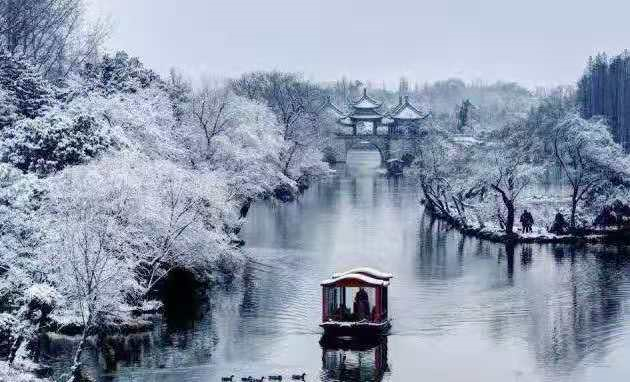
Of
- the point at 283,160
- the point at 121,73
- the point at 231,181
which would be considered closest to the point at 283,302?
the point at 231,181

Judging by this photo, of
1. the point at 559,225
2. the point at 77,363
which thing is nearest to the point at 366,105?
the point at 559,225

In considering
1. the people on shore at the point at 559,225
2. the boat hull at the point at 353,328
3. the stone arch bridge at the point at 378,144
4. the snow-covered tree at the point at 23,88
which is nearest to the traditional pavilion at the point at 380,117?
the stone arch bridge at the point at 378,144

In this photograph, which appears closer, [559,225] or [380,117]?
[559,225]

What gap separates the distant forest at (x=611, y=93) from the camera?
98875 millimetres

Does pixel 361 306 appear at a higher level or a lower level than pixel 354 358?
higher

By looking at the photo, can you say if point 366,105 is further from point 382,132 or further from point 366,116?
point 382,132

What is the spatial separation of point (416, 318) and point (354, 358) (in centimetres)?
651

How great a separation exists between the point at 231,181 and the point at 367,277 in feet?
76.3

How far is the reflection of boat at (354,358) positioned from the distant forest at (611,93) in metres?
62.0

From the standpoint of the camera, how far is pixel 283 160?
92875mm

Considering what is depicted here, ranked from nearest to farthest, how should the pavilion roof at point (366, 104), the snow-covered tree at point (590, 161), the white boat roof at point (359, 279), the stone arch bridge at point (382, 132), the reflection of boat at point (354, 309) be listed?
the reflection of boat at point (354, 309) → the white boat roof at point (359, 279) → the snow-covered tree at point (590, 161) → the stone arch bridge at point (382, 132) → the pavilion roof at point (366, 104)

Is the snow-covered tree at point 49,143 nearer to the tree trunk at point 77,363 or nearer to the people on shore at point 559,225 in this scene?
the tree trunk at point 77,363

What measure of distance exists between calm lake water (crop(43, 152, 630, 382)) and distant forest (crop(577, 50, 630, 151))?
39531 mm

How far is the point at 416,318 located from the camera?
4166cm
